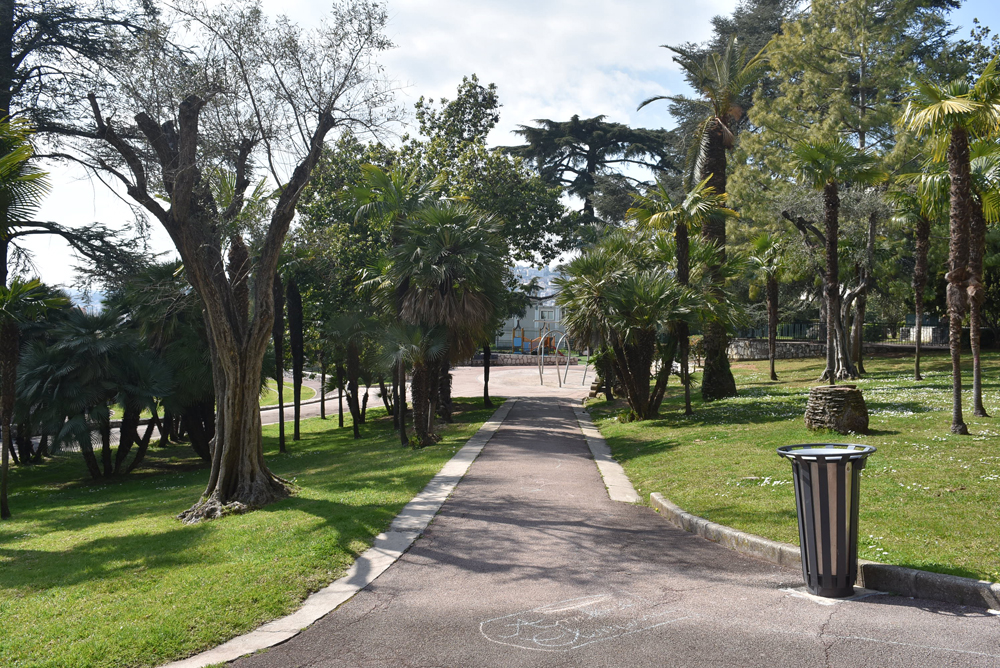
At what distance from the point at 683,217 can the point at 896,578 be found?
12.9 meters

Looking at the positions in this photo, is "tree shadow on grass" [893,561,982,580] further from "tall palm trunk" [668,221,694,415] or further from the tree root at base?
"tall palm trunk" [668,221,694,415]

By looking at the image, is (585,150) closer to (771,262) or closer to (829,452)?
(771,262)

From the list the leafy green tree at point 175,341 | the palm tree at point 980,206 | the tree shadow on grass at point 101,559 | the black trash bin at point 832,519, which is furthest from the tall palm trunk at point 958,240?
the leafy green tree at point 175,341

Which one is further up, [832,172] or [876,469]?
[832,172]

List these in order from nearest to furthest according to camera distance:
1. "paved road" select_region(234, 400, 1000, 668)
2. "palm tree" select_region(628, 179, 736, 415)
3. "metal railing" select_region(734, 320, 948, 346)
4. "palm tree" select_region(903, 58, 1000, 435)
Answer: "paved road" select_region(234, 400, 1000, 668) < "palm tree" select_region(903, 58, 1000, 435) < "palm tree" select_region(628, 179, 736, 415) < "metal railing" select_region(734, 320, 948, 346)

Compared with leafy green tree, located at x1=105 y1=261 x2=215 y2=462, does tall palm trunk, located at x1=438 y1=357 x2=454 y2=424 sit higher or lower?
lower

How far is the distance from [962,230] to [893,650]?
9.08 m

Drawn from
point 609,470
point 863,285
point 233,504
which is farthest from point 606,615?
point 863,285

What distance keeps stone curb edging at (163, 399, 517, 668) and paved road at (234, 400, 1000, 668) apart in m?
0.11

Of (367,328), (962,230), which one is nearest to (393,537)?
(962,230)

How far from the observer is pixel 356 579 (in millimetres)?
6309

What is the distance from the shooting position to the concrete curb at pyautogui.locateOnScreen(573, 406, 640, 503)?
32.1 ft

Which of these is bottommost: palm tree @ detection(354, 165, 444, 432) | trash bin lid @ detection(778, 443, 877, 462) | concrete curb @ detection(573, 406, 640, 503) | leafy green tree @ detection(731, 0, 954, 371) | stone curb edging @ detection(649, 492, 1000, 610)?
concrete curb @ detection(573, 406, 640, 503)

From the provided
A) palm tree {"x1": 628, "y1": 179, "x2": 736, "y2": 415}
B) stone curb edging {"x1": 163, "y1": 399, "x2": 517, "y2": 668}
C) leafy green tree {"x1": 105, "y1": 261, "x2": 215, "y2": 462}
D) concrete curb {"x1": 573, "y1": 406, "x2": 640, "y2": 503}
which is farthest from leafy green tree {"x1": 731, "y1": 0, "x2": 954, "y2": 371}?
stone curb edging {"x1": 163, "y1": 399, "x2": 517, "y2": 668}
